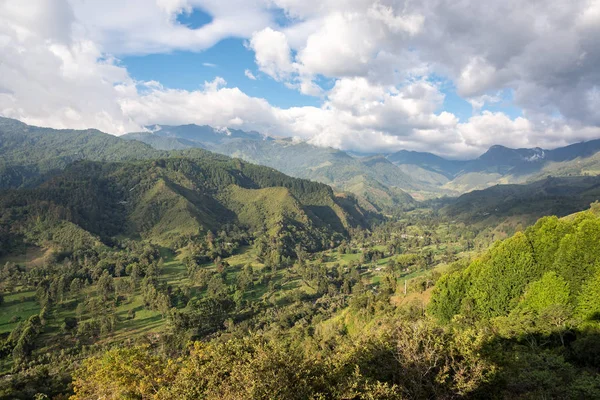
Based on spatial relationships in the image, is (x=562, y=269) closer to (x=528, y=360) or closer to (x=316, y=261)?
(x=528, y=360)

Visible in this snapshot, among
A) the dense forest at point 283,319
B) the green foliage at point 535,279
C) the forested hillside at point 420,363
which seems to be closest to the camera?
the forested hillside at point 420,363

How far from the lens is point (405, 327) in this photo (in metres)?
29.9

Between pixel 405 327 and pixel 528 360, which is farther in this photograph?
pixel 528 360

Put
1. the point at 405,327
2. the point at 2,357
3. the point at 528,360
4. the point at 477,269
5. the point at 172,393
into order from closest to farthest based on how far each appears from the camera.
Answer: the point at 172,393, the point at 405,327, the point at 528,360, the point at 477,269, the point at 2,357

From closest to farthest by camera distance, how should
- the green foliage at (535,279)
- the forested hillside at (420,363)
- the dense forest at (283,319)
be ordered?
1. the forested hillside at (420,363)
2. the dense forest at (283,319)
3. the green foliage at (535,279)

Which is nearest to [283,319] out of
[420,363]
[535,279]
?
[535,279]

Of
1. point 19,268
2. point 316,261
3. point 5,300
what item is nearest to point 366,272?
point 316,261

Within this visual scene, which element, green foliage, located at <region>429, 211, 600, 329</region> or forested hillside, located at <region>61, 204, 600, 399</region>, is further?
green foliage, located at <region>429, 211, 600, 329</region>

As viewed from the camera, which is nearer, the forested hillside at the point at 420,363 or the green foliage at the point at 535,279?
the forested hillside at the point at 420,363

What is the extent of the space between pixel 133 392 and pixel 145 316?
9557 centimetres

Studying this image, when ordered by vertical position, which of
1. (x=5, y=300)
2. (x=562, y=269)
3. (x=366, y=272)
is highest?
(x=562, y=269)

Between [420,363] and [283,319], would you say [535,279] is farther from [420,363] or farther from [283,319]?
[283,319]

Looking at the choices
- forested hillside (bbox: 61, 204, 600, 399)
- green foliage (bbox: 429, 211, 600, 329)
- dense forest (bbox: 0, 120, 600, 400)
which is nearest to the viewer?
forested hillside (bbox: 61, 204, 600, 399)

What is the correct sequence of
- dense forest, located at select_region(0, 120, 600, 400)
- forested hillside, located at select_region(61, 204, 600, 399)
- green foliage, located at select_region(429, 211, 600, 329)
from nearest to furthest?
forested hillside, located at select_region(61, 204, 600, 399) < dense forest, located at select_region(0, 120, 600, 400) < green foliage, located at select_region(429, 211, 600, 329)
